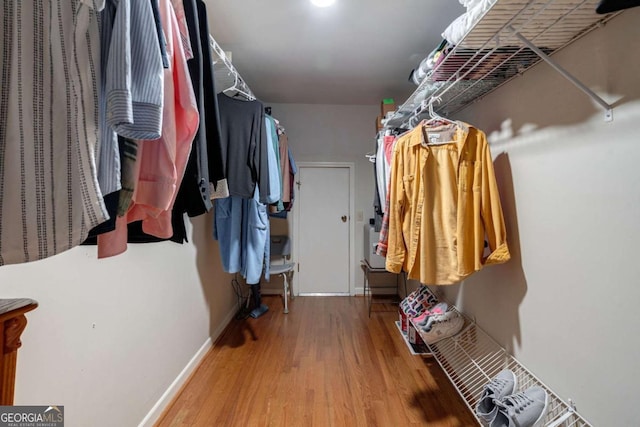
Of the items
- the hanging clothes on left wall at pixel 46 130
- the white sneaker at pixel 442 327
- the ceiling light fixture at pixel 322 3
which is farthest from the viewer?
the white sneaker at pixel 442 327

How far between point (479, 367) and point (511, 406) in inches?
→ 16.8

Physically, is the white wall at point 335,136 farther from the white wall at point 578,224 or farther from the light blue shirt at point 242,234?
the white wall at point 578,224

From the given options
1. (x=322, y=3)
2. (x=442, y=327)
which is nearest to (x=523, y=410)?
(x=442, y=327)

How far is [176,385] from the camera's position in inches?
61.6

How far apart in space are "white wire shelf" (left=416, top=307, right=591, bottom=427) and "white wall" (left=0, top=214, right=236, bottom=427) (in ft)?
5.05

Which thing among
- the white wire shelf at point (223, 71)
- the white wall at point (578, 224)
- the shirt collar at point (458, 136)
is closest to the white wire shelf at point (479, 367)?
the white wall at point (578, 224)

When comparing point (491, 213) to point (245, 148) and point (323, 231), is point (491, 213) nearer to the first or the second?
point (245, 148)

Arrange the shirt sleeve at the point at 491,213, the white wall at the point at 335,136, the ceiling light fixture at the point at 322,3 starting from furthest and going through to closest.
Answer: the white wall at the point at 335,136, the ceiling light fixture at the point at 322,3, the shirt sleeve at the point at 491,213

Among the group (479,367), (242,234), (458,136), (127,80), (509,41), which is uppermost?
(509,41)

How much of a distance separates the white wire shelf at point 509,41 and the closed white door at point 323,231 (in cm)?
186

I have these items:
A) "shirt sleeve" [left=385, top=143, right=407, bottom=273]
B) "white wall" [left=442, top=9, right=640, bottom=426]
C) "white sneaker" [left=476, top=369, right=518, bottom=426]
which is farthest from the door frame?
"white sneaker" [left=476, top=369, right=518, bottom=426]

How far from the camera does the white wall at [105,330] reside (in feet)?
2.70

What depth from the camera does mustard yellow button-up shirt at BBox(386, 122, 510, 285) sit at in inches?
48.5
